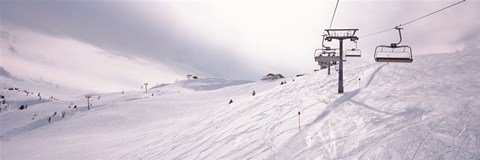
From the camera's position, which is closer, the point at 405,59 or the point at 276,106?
the point at 405,59

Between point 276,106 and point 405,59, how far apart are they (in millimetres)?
8666

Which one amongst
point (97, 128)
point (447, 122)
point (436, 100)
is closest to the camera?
point (447, 122)

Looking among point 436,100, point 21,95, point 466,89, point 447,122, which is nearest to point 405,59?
point 436,100

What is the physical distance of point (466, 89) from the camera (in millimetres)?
19188

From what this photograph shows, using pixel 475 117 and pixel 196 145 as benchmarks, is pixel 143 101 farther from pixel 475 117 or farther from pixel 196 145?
pixel 475 117

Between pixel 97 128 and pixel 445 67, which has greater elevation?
pixel 445 67

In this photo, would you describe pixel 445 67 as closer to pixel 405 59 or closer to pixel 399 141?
pixel 405 59

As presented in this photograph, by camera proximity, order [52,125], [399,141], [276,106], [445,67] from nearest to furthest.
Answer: [399,141]
[276,106]
[445,67]
[52,125]

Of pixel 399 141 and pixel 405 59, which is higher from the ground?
pixel 405 59

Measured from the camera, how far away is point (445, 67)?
27781mm

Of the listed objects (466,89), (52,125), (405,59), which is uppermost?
(405,59)

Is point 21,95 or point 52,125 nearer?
point 52,125

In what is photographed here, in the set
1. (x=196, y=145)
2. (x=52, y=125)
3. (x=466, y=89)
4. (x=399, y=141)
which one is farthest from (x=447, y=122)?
(x=52, y=125)

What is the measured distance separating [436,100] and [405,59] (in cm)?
229
